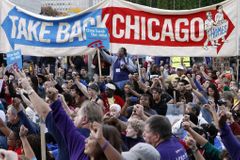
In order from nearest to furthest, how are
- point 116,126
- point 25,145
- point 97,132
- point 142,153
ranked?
point 97,132 → point 142,153 → point 25,145 → point 116,126

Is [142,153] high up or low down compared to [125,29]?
down

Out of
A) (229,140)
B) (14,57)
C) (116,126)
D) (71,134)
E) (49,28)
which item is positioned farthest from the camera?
(49,28)

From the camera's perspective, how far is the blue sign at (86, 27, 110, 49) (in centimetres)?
1366

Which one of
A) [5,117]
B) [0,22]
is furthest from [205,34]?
[5,117]

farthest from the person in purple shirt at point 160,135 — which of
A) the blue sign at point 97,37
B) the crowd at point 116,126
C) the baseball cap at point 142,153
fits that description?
the blue sign at point 97,37

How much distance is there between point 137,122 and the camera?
6785mm

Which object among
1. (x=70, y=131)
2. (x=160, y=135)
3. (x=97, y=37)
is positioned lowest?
(x=160, y=135)

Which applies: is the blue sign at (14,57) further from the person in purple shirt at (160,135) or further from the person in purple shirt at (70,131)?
the person in purple shirt at (160,135)

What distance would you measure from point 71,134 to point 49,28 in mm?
9683

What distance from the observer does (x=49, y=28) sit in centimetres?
1473

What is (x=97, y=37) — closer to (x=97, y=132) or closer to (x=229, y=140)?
(x=229, y=140)

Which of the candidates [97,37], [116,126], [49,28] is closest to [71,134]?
[116,126]

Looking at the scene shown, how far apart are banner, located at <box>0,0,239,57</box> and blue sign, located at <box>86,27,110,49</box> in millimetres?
531

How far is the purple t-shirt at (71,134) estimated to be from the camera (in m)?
5.21
